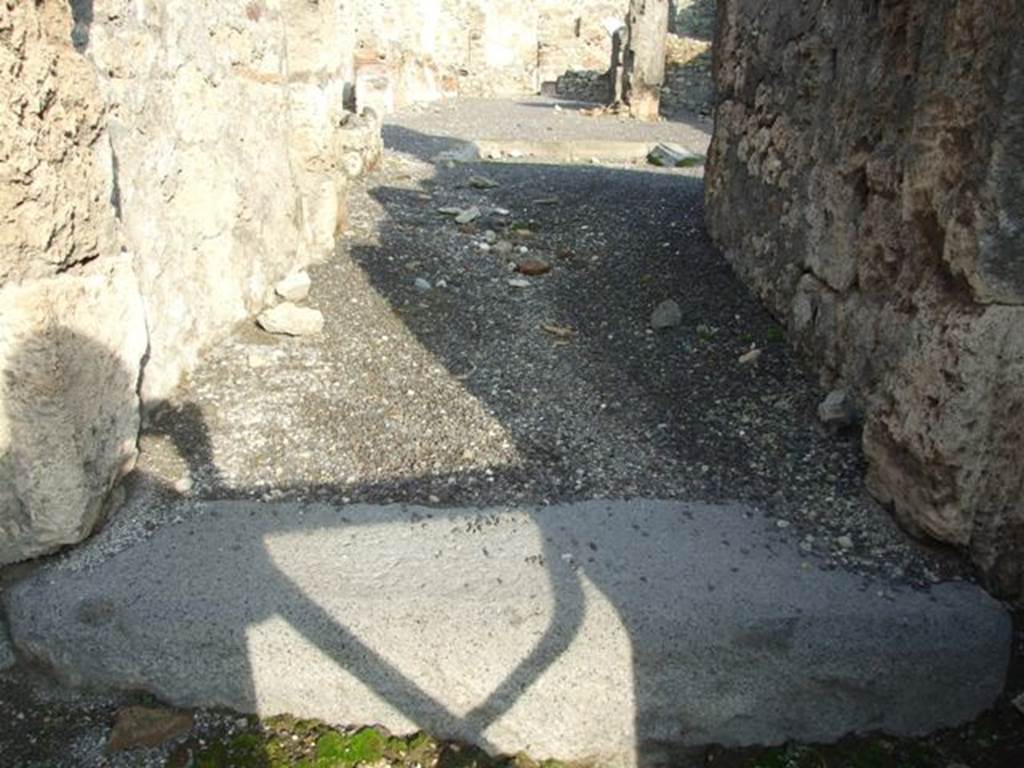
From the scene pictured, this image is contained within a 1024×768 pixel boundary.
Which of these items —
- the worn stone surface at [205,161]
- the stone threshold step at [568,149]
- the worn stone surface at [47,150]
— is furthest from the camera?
the stone threshold step at [568,149]

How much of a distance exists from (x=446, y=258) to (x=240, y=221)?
3.84 ft

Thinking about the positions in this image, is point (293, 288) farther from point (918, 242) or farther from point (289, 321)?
point (918, 242)

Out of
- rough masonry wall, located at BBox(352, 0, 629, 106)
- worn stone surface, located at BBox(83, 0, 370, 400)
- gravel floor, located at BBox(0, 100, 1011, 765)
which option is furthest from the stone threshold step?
worn stone surface, located at BBox(83, 0, 370, 400)

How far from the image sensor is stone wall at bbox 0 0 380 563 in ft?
6.15

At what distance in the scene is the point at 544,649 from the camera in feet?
6.24

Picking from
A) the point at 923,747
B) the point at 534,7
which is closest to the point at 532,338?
the point at 923,747

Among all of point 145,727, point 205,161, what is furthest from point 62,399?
point 205,161

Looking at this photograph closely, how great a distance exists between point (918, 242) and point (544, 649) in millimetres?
1440

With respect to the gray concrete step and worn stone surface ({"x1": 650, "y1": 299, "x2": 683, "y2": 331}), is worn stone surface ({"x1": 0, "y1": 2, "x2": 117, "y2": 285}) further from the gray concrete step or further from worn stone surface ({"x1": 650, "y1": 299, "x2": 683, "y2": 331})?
worn stone surface ({"x1": 650, "y1": 299, "x2": 683, "y2": 331})

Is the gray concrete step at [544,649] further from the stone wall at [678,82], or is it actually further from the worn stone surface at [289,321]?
the stone wall at [678,82]

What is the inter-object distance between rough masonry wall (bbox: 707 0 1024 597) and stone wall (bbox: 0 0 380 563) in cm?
208

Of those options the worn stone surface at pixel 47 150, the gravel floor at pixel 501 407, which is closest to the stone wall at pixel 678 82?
the gravel floor at pixel 501 407

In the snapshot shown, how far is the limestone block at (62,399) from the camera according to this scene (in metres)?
1.88

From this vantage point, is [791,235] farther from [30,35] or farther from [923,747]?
[30,35]
